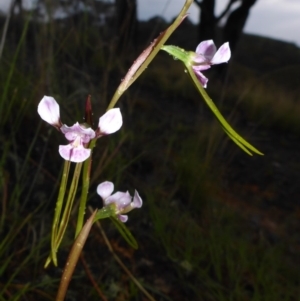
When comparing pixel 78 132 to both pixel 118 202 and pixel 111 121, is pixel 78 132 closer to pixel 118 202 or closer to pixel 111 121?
pixel 111 121

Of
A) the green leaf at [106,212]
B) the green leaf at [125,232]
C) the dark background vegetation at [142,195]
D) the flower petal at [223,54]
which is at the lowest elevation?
the dark background vegetation at [142,195]

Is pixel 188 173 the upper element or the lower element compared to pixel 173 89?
upper

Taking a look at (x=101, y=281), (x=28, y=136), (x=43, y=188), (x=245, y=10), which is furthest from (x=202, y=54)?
(x=245, y=10)

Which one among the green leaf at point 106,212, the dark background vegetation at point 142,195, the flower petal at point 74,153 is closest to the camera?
the flower petal at point 74,153

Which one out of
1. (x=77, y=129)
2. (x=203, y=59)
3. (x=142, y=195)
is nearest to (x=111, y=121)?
(x=77, y=129)

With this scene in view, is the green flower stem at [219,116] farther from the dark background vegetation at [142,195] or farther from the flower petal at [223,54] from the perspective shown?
the dark background vegetation at [142,195]

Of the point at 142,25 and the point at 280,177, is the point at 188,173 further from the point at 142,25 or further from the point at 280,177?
the point at 142,25

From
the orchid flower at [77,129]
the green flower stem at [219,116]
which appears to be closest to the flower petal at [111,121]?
the orchid flower at [77,129]
